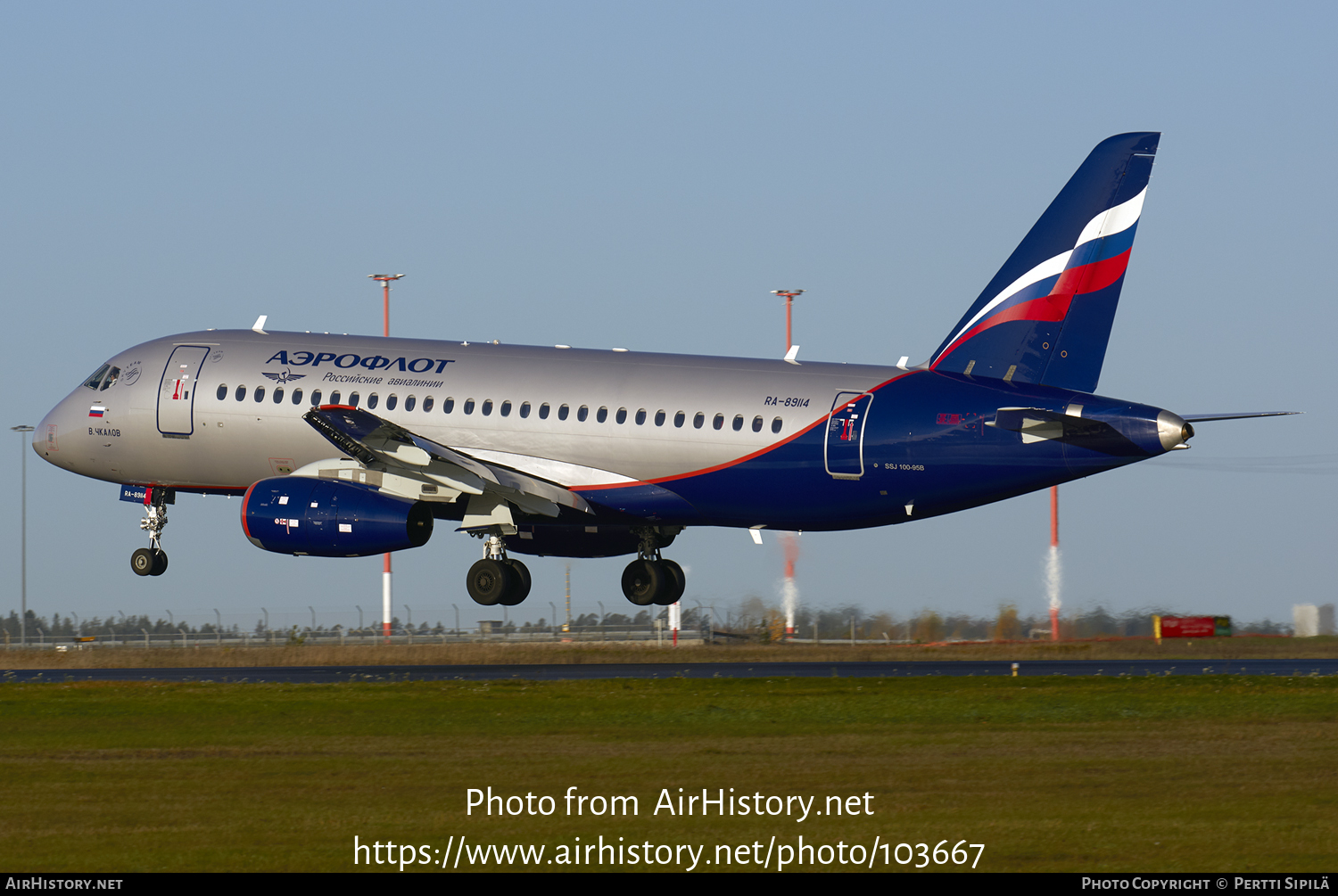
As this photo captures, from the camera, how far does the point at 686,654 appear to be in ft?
166

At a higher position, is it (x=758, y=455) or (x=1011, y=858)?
(x=758, y=455)

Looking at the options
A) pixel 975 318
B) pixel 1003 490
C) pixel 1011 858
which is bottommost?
pixel 1011 858

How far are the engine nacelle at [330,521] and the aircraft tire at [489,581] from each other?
7.90 feet

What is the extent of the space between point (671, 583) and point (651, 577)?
624 mm

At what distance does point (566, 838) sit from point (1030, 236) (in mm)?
26087

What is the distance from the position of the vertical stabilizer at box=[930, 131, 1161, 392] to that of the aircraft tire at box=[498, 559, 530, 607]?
11.8 m

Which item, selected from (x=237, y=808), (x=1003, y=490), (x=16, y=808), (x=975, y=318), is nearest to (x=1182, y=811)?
A: (x=237, y=808)

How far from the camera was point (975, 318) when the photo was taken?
41.2 meters

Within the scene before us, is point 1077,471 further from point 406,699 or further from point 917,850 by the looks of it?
point 917,850

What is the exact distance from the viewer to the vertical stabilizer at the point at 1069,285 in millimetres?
39938

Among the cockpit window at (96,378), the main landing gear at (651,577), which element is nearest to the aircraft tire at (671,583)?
the main landing gear at (651,577)

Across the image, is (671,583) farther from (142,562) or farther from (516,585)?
(142,562)

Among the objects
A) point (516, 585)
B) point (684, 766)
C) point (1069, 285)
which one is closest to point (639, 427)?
point (516, 585)

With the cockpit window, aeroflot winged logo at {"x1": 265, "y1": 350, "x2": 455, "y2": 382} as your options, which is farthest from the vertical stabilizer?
the cockpit window
